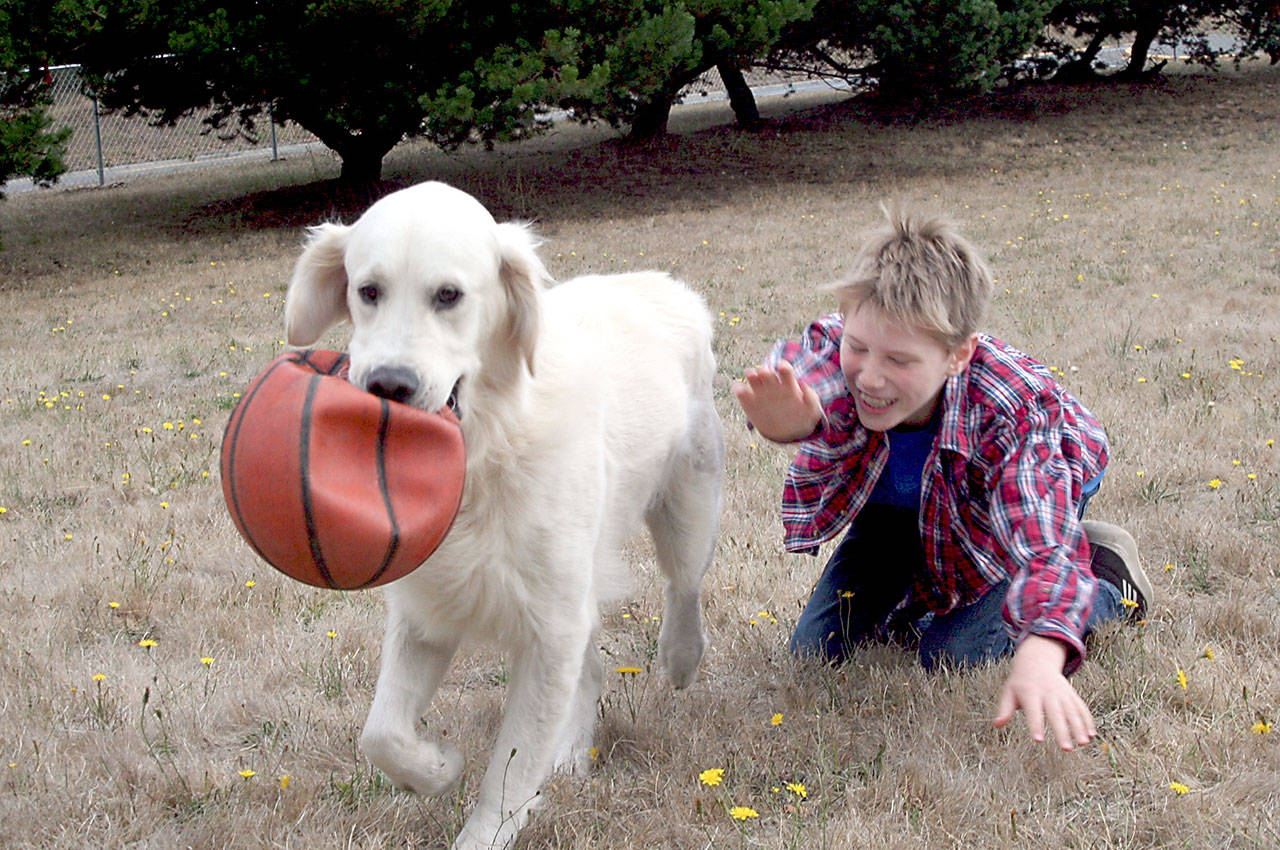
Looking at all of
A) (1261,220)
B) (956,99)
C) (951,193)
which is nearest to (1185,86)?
(956,99)

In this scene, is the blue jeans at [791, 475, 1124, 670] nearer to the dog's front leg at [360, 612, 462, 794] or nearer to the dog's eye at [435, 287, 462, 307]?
the dog's front leg at [360, 612, 462, 794]

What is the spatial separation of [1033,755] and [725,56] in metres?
14.7

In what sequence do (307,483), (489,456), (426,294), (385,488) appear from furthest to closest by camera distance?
(489,456), (426,294), (385,488), (307,483)

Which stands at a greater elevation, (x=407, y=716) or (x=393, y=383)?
(x=393, y=383)

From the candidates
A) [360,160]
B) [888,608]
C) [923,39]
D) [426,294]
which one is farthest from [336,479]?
[923,39]

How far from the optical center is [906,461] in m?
3.66

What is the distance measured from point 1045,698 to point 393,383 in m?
1.39

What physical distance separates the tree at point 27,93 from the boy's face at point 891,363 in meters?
11.5

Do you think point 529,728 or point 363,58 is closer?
point 529,728

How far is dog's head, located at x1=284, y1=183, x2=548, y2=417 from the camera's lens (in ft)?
8.17

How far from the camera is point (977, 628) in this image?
12.0 ft

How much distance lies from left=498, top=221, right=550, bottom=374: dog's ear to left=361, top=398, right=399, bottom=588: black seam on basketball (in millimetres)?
521

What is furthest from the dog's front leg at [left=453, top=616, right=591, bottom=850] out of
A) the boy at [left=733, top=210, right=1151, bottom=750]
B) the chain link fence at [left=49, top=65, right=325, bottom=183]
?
the chain link fence at [left=49, top=65, right=325, bottom=183]

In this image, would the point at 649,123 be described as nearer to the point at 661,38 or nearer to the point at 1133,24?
the point at 661,38
